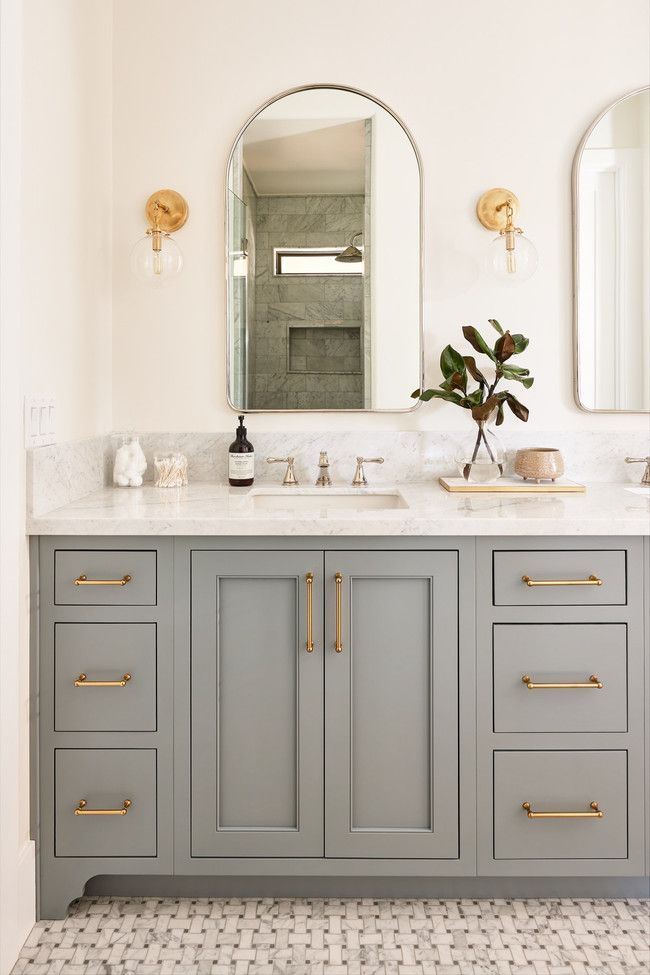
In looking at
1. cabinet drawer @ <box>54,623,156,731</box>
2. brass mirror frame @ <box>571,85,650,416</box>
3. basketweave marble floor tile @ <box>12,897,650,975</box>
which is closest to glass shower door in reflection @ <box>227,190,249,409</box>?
cabinet drawer @ <box>54,623,156,731</box>

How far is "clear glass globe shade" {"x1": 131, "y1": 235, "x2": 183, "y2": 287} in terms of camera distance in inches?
86.9

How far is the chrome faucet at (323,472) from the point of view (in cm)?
229

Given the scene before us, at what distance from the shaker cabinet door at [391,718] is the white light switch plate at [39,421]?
75 centimetres

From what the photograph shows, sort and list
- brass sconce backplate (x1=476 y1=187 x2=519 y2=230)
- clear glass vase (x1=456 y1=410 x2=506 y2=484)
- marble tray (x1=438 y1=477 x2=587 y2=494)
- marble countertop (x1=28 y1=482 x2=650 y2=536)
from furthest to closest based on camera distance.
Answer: brass sconce backplate (x1=476 y1=187 x2=519 y2=230), clear glass vase (x1=456 y1=410 x2=506 y2=484), marble tray (x1=438 y1=477 x2=587 y2=494), marble countertop (x1=28 y1=482 x2=650 y2=536)

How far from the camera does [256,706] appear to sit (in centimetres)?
172

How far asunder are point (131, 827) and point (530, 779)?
3.03 feet

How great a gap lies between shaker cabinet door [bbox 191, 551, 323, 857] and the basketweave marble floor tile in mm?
161

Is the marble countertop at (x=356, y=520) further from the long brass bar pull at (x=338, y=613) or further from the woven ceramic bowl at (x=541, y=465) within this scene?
the woven ceramic bowl at (x=541, y=465)

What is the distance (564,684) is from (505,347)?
0.96 meters

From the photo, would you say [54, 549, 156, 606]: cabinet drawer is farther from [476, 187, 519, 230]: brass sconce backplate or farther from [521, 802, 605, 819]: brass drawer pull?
[476, 187, 519, 230]: brass sconce backplate

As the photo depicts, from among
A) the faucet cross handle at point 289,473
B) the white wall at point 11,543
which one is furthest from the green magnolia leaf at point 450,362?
the white wall at point 11,543

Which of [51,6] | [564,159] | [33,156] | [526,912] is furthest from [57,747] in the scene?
[564,159]

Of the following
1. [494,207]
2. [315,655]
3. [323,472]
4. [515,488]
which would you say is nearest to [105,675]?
[315,655]

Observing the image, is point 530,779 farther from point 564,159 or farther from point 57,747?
point 564,159
